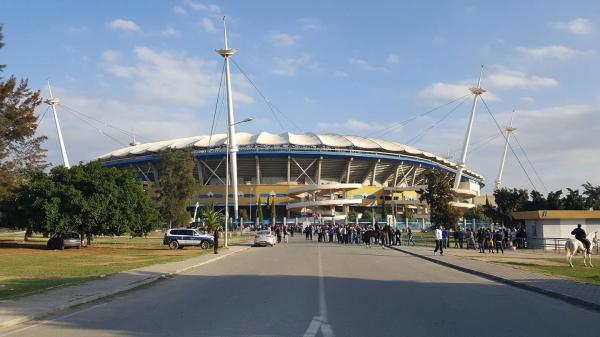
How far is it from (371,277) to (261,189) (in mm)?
89239

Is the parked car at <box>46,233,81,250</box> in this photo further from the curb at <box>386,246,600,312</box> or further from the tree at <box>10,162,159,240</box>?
the curb at <box>386,246,600,312</box>

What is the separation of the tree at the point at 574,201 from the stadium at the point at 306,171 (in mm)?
50696

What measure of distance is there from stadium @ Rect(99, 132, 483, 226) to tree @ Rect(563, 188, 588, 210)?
50.7 m

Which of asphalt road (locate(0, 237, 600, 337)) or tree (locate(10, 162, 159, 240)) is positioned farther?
tree (locate(10, 162, 159, 240))

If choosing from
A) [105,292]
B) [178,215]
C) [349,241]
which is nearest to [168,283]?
[105,292]

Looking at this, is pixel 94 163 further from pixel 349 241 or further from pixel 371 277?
pixel 371 277

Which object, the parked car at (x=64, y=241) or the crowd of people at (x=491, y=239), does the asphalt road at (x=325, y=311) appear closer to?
the crowd of people at (x=491, y=239)

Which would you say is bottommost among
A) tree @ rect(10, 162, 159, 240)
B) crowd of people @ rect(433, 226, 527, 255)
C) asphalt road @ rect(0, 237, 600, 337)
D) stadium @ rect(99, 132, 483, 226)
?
asphalt road @ rect(0, 237, 600, 337)

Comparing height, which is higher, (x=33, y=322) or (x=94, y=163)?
(x=94, y=163)

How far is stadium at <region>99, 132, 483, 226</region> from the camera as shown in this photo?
100562 millimetres

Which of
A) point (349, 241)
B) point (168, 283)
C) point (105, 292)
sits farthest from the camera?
point (349, 241)

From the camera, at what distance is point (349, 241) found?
4791 cm

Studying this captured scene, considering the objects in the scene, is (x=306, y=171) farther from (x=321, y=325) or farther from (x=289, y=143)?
(x=321, y=325)

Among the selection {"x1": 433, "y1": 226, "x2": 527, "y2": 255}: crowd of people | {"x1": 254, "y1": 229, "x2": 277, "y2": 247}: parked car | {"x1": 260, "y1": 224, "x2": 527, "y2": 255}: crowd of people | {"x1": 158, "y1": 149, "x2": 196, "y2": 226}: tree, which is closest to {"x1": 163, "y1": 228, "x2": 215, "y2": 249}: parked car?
{"x1": 254, "y1": 229, "x2": 277, "y2": 247}: parked car
